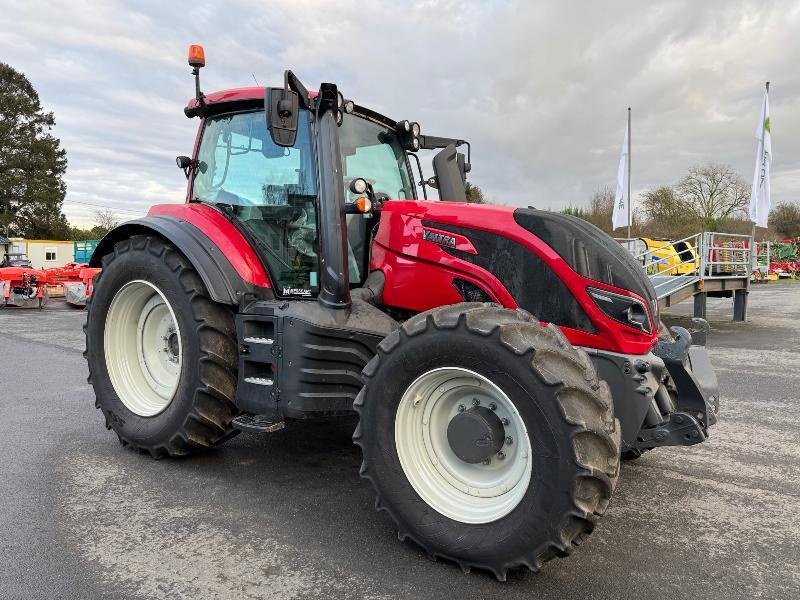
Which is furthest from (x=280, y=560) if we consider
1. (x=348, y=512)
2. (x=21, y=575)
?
(x=21, y=575)

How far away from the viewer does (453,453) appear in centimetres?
273

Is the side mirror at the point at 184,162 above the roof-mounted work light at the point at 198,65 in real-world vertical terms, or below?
below

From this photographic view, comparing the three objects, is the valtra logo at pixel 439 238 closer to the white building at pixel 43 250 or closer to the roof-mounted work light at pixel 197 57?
the roof-mounted work light at pixel 197 57

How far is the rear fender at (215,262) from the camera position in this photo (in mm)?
3467

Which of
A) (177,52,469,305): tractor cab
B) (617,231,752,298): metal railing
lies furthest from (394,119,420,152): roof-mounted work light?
(617,231,752,298): metal railing

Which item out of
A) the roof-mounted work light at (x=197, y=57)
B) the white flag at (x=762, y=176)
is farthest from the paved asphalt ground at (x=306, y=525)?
the white flag at (x=762, y=176)

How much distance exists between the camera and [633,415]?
8.80ft

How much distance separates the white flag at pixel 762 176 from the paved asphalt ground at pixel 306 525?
11.4 m

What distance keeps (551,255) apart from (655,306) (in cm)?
73

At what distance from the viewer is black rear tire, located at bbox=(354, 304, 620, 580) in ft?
7.47

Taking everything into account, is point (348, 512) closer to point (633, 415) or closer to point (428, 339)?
point (428, 339)

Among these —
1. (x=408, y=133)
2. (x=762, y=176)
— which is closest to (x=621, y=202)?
(x=762, y=176)

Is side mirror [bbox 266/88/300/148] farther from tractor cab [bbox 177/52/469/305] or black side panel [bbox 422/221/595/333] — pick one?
black side panel [bbox 422/221/595/333]

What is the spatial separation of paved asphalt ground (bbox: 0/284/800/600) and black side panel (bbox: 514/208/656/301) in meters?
1.23
